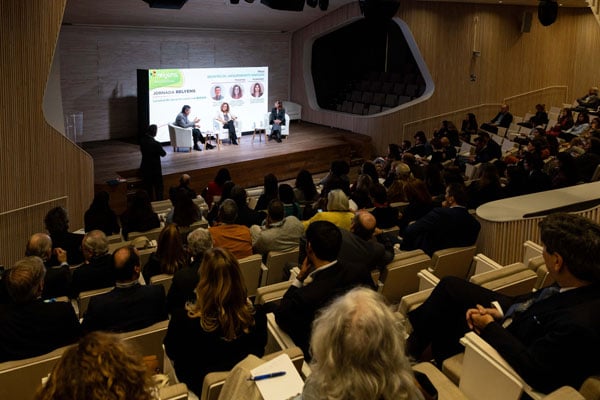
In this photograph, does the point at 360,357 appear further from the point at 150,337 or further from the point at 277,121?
the point at 277,121

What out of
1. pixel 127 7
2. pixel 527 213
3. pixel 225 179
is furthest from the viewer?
pixel 127 7

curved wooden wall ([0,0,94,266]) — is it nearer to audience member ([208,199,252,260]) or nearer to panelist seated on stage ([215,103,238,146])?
audience member ([208,199,252,260])

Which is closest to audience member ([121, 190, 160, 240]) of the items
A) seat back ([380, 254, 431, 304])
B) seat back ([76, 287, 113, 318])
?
seat back ([76, 287, 113, 318])

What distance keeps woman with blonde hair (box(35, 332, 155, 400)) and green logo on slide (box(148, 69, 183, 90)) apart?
30.7 ft

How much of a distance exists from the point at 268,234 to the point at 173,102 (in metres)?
6.92

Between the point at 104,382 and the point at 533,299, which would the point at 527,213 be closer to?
the point at 533,299

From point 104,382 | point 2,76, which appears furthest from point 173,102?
point 104,382

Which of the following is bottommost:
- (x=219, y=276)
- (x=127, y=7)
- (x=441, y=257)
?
(x=441, y=257)

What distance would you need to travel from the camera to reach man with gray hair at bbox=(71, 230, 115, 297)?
12.2 feet

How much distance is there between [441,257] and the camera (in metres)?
3.83

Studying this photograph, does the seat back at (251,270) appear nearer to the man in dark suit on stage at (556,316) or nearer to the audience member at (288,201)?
the audience member at (288,201)

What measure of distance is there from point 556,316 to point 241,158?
8.12 metres

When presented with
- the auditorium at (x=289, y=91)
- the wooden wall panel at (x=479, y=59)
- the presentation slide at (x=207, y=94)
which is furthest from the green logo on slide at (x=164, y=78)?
the wooden wall panel at (x=479, y=59)

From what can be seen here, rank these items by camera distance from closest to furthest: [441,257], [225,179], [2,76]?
[441,257] < [2,76] < [225,179]
